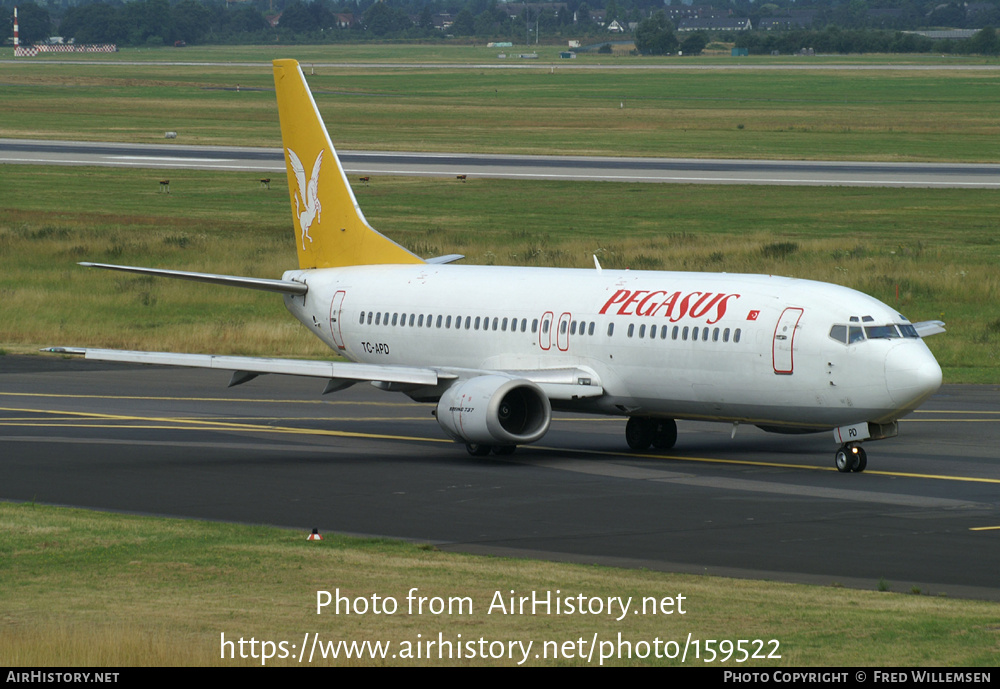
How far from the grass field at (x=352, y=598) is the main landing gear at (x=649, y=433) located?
14045 millimetres

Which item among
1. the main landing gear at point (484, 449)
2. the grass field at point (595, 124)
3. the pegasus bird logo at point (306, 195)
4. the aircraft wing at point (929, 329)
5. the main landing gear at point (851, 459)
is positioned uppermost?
the pegasus bird logo at point (306, 195)

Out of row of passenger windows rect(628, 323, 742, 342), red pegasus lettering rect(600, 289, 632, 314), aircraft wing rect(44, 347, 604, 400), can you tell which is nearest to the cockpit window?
row of passenger windows rect(628, 323, 742, 342)

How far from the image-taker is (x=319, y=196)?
4662cm

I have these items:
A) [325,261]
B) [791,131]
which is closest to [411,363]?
[325,261]

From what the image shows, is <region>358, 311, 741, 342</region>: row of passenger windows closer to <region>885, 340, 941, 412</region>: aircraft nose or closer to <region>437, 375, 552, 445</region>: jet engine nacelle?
<region>437, 375, 552, 445</region>: jet engine nacelle

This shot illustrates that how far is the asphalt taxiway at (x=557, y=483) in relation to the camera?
2627 cm

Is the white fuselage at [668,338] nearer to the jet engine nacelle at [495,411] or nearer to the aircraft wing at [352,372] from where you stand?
the aircraft wing at [352,372]

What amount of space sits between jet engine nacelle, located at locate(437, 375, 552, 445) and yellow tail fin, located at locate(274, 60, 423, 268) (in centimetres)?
941

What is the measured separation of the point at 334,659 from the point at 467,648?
1612 millimetres

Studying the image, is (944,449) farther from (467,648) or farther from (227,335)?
(227,335)

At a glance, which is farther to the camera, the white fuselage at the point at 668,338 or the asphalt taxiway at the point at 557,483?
the white fuselage at the point at 668,338

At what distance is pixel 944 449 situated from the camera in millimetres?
38312

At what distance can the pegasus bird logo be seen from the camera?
46.6 m

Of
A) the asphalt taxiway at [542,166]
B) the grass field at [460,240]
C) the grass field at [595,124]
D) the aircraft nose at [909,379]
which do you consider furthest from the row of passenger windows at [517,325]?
the grass field at [595,124]
